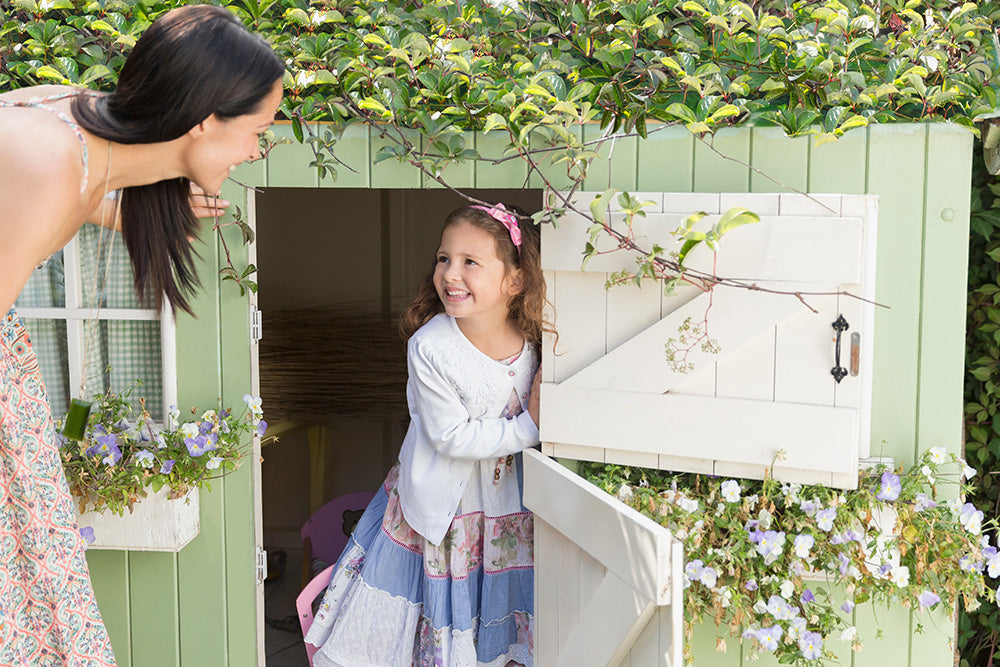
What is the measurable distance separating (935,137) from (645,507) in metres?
1.28

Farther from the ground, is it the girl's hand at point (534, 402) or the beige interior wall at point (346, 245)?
the beige interior wall at point (346, 245)

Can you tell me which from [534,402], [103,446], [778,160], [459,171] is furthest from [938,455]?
[103,446]

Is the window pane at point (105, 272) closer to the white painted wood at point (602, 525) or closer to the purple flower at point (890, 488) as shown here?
the white painted wood at point (602, 525)

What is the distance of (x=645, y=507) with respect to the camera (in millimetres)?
2545

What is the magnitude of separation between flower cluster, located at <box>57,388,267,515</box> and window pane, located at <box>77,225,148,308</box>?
298 millimetres

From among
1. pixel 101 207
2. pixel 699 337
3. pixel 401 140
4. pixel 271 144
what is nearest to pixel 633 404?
pixel 699 337

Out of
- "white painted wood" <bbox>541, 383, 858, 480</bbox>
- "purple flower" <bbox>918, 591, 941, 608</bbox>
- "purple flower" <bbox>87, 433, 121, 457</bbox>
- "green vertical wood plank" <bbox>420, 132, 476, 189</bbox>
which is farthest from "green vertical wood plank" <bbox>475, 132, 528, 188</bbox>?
"purple flower" <bbox>918, 591, 941, 608</bbox>

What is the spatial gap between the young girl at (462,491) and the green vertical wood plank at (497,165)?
190 mm

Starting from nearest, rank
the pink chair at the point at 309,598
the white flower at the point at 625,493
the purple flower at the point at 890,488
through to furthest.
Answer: the purple flower at the point at 890,488, the white flower at the point at 625,493, the pink chair at the point at 309,598

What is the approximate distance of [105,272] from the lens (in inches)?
118

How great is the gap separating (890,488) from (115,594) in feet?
7.98

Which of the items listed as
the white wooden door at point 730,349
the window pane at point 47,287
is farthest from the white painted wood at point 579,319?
the window pane at point 47,287

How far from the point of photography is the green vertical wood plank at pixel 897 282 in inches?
101

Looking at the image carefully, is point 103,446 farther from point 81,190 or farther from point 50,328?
point 81,190
